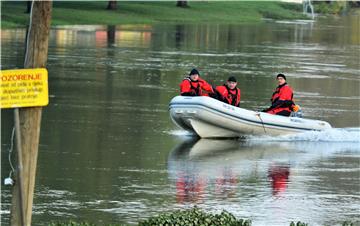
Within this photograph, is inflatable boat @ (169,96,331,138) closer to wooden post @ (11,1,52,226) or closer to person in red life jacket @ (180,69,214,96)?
person in red life jacket @ (180,69,214,96)

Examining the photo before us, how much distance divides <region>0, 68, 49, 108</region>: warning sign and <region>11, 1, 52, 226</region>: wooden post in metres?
0.29

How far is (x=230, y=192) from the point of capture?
1684cm

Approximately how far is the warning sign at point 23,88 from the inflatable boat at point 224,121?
43.8 ft

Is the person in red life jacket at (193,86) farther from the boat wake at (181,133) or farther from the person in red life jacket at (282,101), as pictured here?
the person in red life jacket at (282,101)

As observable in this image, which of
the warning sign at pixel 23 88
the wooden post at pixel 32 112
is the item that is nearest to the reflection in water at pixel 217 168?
the wooden post at pixel 32 112

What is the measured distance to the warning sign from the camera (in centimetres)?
909

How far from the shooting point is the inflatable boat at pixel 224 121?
22.6m

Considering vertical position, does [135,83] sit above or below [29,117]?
below

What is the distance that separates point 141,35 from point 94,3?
64.2 feet

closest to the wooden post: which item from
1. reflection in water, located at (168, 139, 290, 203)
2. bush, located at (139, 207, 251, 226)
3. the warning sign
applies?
the warning sign

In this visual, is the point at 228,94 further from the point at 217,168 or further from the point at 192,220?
the point at 192,220

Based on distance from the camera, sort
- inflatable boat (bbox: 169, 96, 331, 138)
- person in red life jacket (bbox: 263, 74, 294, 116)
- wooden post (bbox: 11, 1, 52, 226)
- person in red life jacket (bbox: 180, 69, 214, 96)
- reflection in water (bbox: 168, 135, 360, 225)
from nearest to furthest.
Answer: wooden post (bbox: 11, 1, 52, 226), reflection in water (bbox: 168, 135, 360, 225), inflatable boat (bbox: 169, 96, 331, 138), person in red life jacket (bbox: 180, 69, 214, 96), person in red life jacket (bbox: 263, 74, 294, 116)

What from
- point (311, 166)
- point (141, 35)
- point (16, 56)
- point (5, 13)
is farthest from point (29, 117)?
point (5, 13)

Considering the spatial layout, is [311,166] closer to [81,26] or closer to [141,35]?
[141,35]
